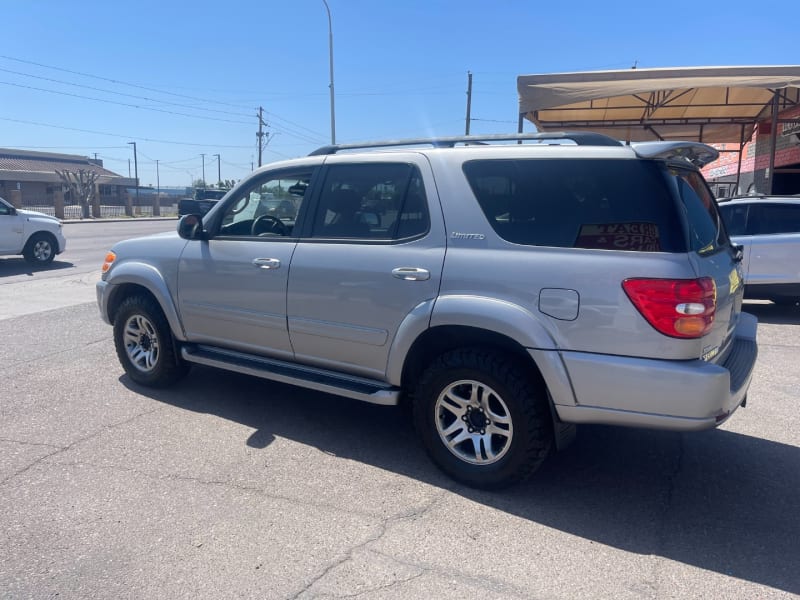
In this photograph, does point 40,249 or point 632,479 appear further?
point 40,249

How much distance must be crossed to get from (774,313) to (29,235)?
46.2 feet

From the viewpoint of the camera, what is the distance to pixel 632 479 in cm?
395

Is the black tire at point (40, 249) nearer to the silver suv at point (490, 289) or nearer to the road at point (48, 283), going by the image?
the road at point (48, 283)

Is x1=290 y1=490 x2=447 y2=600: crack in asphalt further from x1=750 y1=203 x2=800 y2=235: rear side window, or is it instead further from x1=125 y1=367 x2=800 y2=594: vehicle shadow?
x1=750 y1=203 x2=800 y2=235: rear side window

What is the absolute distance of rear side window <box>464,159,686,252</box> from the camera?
3.26m

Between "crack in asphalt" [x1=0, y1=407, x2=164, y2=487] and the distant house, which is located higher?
the distant house

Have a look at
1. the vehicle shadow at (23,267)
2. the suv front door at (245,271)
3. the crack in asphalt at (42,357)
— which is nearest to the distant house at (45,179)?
the vehicle shadow at (23,267)

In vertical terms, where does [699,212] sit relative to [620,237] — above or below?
above

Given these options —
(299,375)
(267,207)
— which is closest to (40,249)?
(267,207)

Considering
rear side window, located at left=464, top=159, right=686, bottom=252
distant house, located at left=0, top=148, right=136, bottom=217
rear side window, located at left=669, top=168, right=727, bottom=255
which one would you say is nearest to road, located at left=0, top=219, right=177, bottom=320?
rear side window, located at left=464, top=159, right=686, bottom=252

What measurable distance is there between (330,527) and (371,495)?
409 mm

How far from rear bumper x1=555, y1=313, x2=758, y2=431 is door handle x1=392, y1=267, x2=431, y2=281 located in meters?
0.93

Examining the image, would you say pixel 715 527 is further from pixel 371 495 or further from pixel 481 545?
pixel 371 495

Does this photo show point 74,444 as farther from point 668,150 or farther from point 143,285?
point 668,150
